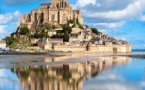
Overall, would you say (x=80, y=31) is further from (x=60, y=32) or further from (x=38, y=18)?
(x=38, y=18)

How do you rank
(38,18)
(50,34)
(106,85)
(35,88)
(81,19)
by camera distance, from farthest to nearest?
(81,19), (38,18), (50,34), (106,85), (35,88)

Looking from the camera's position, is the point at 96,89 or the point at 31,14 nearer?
the point at 96,89

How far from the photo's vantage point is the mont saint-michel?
311 ft

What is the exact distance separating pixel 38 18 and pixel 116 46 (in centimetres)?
2715

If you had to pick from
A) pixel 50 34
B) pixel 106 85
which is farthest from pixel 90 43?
pixel 106 85

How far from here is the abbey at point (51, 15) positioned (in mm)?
106500

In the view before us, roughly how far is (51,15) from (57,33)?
858cm

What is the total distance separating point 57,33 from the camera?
100625 mm

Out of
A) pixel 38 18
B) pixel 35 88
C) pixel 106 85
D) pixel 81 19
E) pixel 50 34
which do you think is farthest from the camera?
pixel 81 19

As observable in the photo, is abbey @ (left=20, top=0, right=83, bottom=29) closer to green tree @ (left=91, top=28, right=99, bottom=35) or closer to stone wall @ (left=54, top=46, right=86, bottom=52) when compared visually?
green tree @ (left=91, top=28, right=99, bottom=35)

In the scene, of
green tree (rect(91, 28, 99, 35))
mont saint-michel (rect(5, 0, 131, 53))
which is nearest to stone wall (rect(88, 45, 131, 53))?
mont saint-michel (rect(5, 0, 131, 53))

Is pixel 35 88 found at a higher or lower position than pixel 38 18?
lower

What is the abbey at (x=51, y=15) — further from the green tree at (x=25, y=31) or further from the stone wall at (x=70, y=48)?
the stone wall at (x=70, y=48)

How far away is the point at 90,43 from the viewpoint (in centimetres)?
10062
